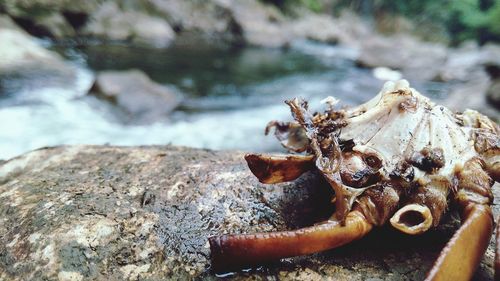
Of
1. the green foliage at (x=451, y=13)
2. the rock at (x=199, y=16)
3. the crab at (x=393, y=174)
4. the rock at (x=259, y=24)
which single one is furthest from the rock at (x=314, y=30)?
the crab at (x=393, y=174)

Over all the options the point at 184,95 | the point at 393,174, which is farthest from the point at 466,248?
the point at 184,95

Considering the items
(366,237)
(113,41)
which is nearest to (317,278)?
(366,237)

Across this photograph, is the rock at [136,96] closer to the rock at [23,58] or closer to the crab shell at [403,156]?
the rock at [23,58]

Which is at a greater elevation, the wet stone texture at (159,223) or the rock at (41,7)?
the rock at (41,7)

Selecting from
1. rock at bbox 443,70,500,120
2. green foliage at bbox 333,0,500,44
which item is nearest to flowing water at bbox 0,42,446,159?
rock at bbox 443,70,500,120

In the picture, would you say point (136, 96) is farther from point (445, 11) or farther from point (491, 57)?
point (445, 11)
